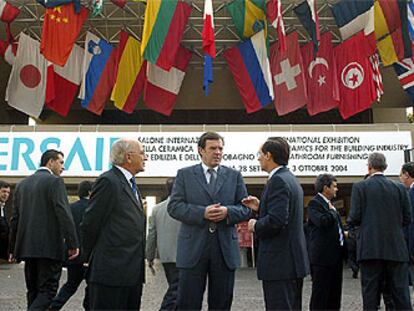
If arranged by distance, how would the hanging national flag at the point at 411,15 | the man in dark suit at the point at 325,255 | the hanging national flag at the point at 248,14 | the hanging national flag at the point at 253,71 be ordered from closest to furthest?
the man in dark suit at the point at 325,255 → the hanging national flag at the point at 411,15 → the hanging national flag at the point at 248,14 → the hanging national flag at the point at 253,71

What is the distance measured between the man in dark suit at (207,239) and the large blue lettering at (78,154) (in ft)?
36.3

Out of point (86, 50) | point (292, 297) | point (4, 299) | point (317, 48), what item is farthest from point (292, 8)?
point (292, 297)

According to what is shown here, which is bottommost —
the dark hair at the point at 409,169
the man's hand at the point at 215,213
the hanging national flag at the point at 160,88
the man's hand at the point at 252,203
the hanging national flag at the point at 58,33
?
the man's hand at the point at 215,213

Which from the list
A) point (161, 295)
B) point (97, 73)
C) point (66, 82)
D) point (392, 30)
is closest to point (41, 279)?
point (161, 295)

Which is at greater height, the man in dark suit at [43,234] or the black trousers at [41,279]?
the man in dark suit at [43,234]

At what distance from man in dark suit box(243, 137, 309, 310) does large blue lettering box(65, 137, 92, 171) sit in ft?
37.1

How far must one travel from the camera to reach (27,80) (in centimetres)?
1706

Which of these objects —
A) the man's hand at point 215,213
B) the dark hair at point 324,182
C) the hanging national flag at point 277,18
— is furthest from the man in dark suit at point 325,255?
the hanging national flag at point 277,18

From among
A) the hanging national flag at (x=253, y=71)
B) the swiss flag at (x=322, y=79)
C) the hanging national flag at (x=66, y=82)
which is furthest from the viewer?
the hanging national flag at (x=66, y=82)

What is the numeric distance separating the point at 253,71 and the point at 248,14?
1.88 metres

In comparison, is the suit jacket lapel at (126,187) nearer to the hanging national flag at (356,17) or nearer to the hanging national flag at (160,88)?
the hanging national flag at (160,88)

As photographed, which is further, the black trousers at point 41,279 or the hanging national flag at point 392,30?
the hanging national flag at point 392,30

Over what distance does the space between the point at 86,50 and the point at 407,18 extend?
10.3m

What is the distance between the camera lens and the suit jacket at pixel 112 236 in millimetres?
3574
